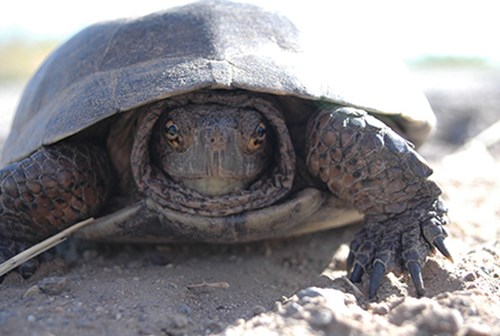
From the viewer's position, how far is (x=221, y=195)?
9.45 ft

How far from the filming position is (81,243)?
335 centimetres

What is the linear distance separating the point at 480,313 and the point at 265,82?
4.74 ft

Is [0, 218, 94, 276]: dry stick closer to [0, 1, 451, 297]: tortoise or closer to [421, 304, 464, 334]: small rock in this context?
[0, 1, 451, 297]: tortoise

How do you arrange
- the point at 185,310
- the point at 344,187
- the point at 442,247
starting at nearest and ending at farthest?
1. the point at 185,310
2. the point at 442,247
3. the point at 344,187

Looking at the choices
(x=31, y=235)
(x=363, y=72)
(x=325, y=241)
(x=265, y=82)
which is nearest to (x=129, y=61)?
(x=265, y=82)

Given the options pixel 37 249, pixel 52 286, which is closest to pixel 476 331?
pixel 52 286

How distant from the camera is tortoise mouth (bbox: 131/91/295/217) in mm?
2865

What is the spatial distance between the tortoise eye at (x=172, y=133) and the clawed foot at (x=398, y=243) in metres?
1.04

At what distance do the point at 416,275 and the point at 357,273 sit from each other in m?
0.29

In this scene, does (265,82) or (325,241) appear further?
(325,241)

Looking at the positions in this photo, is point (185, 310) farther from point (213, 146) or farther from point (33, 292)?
point (213, 146)

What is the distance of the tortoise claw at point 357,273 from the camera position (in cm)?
258

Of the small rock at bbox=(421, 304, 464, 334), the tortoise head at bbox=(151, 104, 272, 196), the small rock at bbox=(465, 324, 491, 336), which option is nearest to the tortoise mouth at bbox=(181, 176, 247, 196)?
the tortoise head at bbox=(151, 104, 272, 196)

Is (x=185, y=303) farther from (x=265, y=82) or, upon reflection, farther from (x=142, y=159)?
(x=265, y=82)
